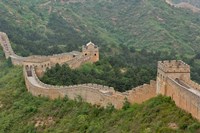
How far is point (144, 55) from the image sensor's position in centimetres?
9481

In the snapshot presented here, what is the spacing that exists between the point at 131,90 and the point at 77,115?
5.77m

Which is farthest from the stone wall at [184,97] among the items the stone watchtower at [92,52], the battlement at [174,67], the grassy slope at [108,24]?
the grassy slope at [108,24]

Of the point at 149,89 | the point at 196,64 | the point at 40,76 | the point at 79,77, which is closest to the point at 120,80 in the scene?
the point at 79,77

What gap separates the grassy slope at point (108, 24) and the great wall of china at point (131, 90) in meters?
34.6

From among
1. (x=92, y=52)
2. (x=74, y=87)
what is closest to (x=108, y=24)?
(x=92, y=52)

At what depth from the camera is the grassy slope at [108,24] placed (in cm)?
11682

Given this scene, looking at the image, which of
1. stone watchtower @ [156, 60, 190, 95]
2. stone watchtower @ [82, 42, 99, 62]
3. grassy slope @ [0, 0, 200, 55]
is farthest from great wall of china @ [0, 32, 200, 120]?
grassy slope @ [0, 0, 200, 55]

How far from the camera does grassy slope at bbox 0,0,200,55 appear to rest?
116825 millimetres

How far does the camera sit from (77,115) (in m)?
46.3

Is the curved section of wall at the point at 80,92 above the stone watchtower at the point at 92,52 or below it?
below

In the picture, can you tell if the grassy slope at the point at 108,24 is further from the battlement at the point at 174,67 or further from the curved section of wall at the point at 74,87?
the battlement at the point at 174,67

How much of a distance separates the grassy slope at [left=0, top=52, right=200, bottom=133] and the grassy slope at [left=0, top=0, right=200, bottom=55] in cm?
4053

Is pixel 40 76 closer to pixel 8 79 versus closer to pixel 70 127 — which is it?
pixel 8 79

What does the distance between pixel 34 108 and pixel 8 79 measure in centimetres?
1341
